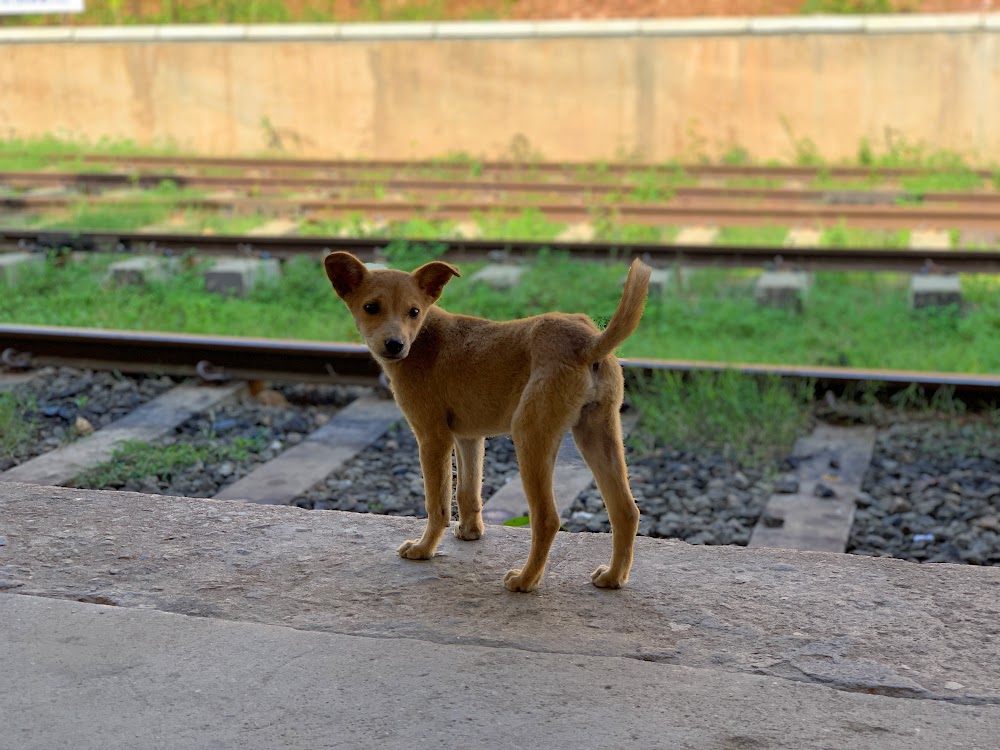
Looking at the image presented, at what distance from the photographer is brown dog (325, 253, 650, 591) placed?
3.17 meters

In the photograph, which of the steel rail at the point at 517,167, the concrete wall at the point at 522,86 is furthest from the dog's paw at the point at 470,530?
the concrete wall at the point at 522,86

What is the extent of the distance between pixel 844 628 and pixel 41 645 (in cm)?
212

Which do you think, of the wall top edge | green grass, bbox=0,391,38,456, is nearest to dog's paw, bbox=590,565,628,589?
green grass, bbox=0,391,38,456

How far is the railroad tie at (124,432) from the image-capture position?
532cm

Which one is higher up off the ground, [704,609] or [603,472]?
[603,472]

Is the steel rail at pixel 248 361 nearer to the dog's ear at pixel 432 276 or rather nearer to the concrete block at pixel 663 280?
the concrete block at pixel 663 280

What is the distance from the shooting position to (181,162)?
51.1 feet

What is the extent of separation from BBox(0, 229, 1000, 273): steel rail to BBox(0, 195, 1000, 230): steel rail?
177 centimetres

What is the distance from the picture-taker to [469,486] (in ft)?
12.3

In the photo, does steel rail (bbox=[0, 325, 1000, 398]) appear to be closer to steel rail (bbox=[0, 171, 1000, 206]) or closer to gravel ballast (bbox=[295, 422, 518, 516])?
gravel ballast (bbox=[295, 422, 518, 516])

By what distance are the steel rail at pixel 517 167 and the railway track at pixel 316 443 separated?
305 inches

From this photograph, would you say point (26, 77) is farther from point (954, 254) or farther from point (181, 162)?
point (954, 254)

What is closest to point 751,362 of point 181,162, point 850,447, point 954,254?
point 850,447

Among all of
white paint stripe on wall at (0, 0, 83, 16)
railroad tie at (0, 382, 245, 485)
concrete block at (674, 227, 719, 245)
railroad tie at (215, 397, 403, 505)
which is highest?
white paint stripe on wall at (0, 0, 83, 16)
